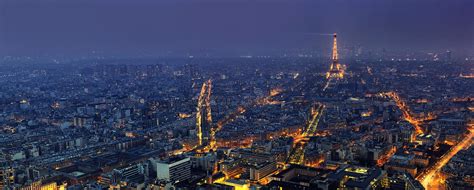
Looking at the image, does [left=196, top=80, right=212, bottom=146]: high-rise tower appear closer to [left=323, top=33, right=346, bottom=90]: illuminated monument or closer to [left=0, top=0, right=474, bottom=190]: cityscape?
[left=0, top=0, right=474, bottom=190]: cityscape

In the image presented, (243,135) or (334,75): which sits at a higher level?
(334,75)

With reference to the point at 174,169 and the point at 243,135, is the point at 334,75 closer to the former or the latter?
the point at 243,135

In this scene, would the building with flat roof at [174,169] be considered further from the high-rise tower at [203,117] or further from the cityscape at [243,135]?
the high-rise tower at [203,117]

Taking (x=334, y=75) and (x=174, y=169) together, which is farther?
(x=334, y=75)

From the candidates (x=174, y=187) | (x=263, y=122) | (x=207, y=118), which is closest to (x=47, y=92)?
(x=207, y=118)

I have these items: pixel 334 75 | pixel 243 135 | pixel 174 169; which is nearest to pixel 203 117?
pixel 243 135

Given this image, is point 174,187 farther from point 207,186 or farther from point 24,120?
point 24,120

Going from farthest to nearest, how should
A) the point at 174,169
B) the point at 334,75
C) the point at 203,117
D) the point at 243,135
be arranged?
1. the point at 334,75
2. the point at 203,117
3. the point at 243,135
4. the point at 174,169

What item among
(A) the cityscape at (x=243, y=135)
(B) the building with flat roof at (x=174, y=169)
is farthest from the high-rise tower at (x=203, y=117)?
(B) the building with flat roof at (x=174, y=169)
